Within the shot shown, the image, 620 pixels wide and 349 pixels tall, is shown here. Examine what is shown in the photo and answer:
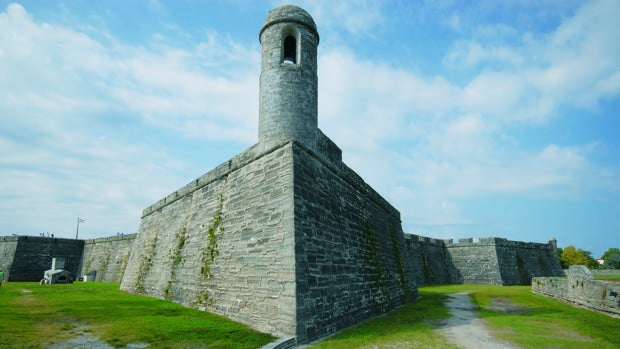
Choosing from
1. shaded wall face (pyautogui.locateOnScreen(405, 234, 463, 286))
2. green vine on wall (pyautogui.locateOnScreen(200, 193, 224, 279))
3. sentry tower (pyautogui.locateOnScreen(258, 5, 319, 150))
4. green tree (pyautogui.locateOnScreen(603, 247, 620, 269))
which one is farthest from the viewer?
green tree (pyautogui.locateOnScreen(603, 247, 620, 269))

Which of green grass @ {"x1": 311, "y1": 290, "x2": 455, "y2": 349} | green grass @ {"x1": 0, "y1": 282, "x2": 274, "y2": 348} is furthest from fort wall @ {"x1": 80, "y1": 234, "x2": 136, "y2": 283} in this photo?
green grass @ {"x1": 311, "y1": 290, "x2": 455, "y2": 349}

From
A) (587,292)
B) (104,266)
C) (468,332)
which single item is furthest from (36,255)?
(587,292)

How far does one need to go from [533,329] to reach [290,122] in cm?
894

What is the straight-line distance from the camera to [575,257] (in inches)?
1912

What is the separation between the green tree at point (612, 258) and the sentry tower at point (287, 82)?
64.2m

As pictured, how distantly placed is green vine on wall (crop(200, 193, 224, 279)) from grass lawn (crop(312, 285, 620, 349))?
499 centimetres

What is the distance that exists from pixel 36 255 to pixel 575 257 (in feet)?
222

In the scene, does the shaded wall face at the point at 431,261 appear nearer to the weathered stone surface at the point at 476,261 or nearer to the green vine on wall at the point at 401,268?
the weathered stone surface at the point at 476,261

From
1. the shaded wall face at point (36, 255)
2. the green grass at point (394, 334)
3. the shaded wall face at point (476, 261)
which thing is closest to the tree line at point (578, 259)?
the shaded wall face at point (476, 261)

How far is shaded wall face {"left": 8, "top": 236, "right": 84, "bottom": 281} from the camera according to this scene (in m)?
27.1

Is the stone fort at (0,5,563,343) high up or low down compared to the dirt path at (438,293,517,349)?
up

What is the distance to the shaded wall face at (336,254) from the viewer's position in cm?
771

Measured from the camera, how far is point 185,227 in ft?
45.2

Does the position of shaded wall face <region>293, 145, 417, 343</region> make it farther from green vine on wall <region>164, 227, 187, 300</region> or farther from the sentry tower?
green vine on wall <region>164, 227, 187, 300</region>
